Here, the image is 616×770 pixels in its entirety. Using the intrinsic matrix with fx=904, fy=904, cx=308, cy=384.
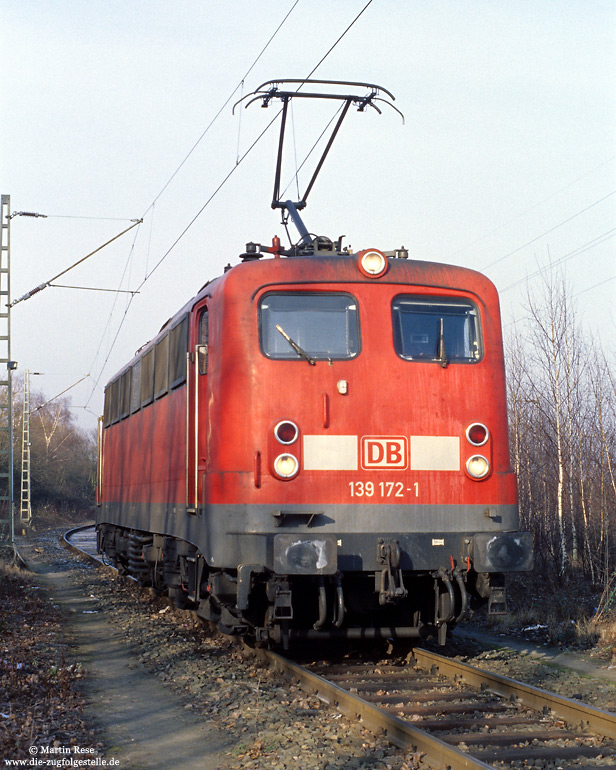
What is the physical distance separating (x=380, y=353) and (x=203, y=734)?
3575mm

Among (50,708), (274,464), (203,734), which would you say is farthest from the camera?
(274,464)

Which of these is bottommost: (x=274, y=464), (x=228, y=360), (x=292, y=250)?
(x=274, y=464)

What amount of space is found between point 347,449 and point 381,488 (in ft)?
1.48

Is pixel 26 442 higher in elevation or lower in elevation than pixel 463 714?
higher

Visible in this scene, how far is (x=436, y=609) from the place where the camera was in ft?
26.7

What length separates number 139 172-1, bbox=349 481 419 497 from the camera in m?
7.86

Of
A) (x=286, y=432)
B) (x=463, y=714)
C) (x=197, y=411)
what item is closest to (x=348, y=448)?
(x=286, y=432)

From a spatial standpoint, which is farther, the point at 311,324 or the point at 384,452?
the point at 311,324

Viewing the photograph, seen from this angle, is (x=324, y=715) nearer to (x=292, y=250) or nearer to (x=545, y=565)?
(x=292, y=250)

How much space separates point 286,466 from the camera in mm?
7762

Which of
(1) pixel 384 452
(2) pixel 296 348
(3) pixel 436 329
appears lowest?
(1) pixel 384 452

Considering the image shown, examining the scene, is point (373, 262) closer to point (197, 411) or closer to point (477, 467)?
point (477, 467)

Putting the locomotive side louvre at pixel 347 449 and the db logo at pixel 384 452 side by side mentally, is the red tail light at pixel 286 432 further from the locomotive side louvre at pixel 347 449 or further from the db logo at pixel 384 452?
the db logo at pixel 384 452

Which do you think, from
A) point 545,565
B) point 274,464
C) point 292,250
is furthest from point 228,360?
point 545,565
